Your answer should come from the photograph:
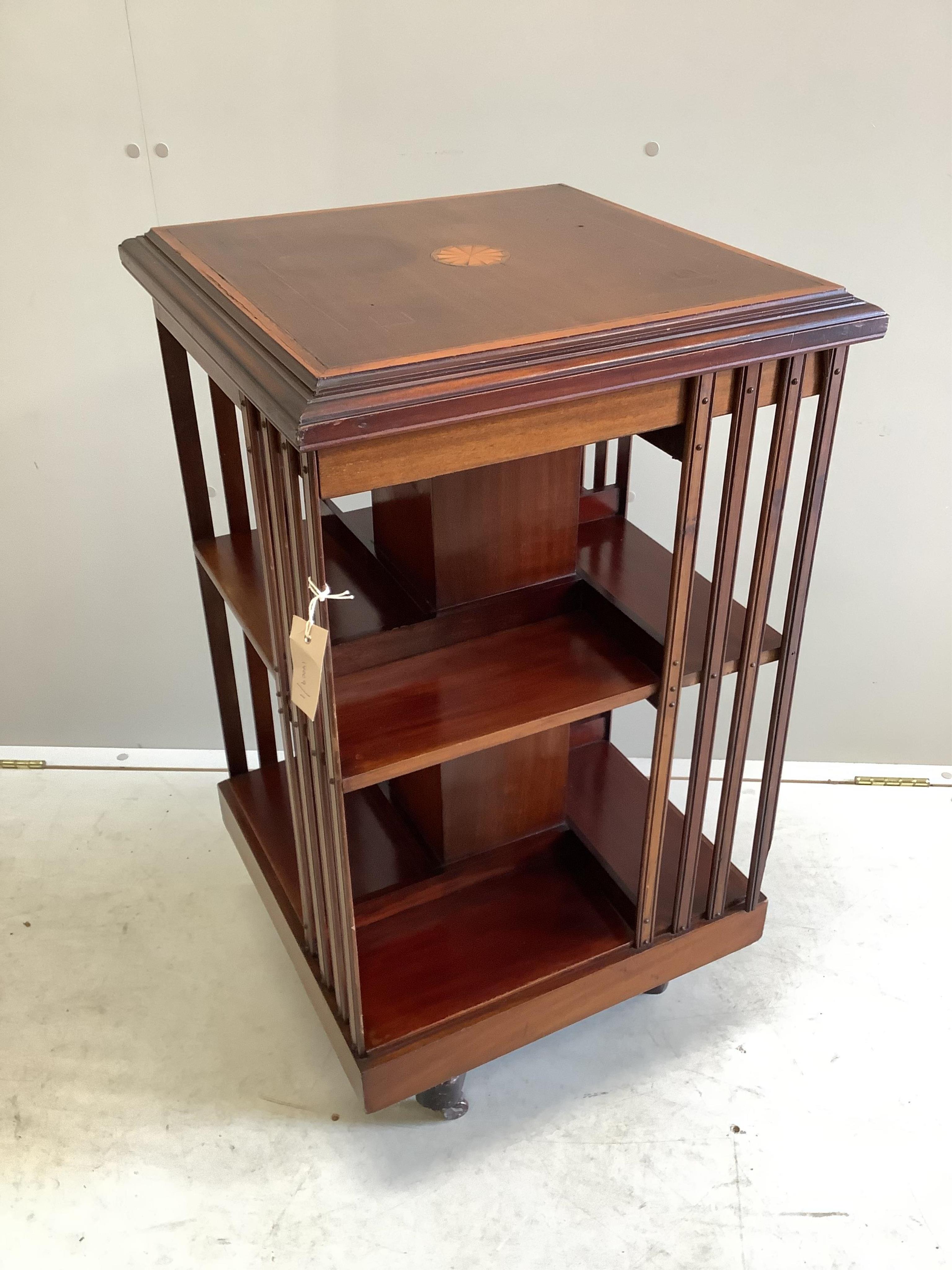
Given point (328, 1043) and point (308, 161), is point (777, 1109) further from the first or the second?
point (308, 161)

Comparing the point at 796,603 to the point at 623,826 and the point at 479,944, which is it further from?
the point at 479,944

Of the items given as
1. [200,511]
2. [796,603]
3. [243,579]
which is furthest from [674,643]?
[200,511]

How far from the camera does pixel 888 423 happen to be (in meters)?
2.00

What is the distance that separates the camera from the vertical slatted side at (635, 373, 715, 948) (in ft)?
3.55

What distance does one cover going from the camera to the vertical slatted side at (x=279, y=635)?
3.38 feet

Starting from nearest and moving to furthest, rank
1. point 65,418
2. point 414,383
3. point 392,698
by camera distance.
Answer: point 414,383 → point 392,698 → point 65,418

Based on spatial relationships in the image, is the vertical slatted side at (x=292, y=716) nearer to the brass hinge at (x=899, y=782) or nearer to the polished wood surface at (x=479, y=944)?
the polished wood surface at (x=479, y=944)

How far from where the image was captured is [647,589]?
1333 mm

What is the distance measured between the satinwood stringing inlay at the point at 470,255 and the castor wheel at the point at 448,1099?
100cm

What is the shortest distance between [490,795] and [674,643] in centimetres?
41

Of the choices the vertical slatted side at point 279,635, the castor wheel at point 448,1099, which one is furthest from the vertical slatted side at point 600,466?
the castor wheel at point 448,1099

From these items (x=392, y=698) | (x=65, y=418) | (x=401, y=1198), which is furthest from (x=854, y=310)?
(x=65, y=418)

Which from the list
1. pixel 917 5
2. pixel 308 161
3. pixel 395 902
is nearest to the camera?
pixel 395 902

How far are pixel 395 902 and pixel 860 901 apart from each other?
0.80 meters
